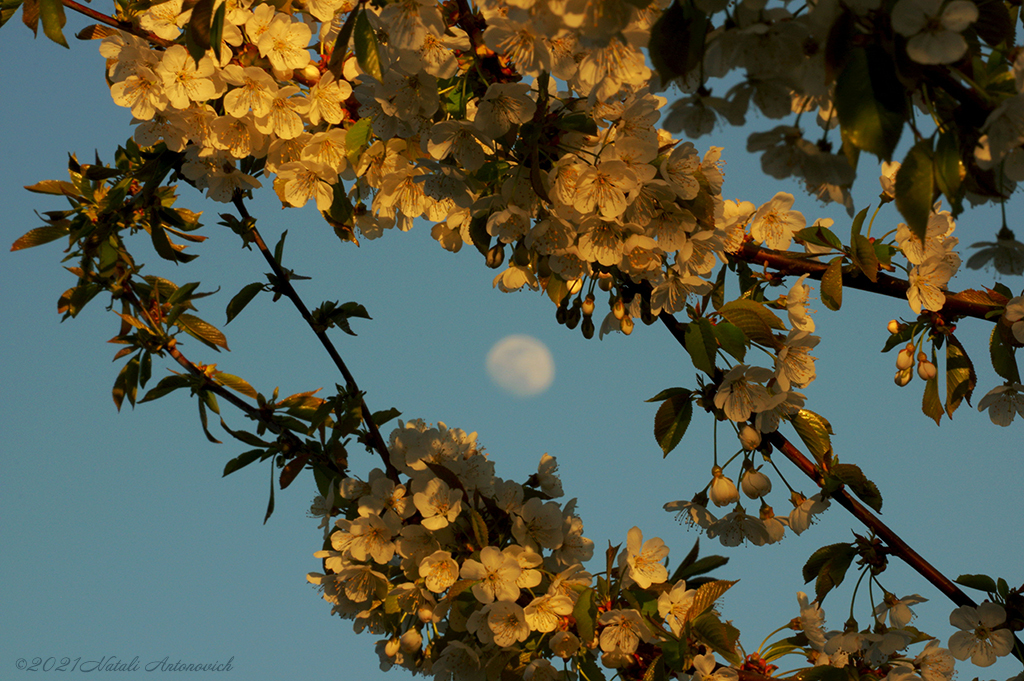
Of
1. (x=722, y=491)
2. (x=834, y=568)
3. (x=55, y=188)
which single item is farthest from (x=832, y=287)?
(x=55, y=188)

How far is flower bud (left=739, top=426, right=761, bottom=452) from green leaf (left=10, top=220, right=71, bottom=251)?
2.52 meters

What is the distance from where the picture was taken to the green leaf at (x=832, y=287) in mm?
1996

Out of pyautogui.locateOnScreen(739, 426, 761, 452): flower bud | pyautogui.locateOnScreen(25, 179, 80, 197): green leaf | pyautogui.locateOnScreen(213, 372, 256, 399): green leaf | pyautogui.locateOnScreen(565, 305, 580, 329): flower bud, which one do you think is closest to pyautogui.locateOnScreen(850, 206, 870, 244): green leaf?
pyautogui.locateOnScreen(739, 426, 761, 452): flower bud

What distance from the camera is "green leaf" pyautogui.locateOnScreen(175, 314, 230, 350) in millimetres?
2773

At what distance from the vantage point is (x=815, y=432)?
2.04m

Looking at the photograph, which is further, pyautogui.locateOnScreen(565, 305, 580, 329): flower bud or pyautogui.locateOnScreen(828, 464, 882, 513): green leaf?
pyautogui.locateOnScreen(565, 305, 580, 329): flower bud

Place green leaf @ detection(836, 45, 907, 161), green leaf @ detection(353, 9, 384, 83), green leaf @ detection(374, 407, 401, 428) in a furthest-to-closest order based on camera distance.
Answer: green leaf @ detection(374, 407, 401, 428)
green leaf @ detection(353, 9, 384, 83)
green leaf @ detection(836, 45, 907, 161)

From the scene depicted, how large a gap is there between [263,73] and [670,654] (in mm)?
1826

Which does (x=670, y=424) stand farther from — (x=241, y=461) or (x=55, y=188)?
(x=55, y=188)

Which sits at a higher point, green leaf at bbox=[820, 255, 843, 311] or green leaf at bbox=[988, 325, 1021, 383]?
green leaf at bbox=[820, 255, 843, 311]

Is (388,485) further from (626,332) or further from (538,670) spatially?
(626,332)

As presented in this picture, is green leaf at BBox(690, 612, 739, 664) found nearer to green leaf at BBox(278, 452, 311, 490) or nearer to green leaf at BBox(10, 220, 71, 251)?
green leaf at BBox(278, 452, 311, 490)

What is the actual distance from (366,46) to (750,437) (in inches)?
53.3

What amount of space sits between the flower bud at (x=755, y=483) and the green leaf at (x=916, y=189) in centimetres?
114
